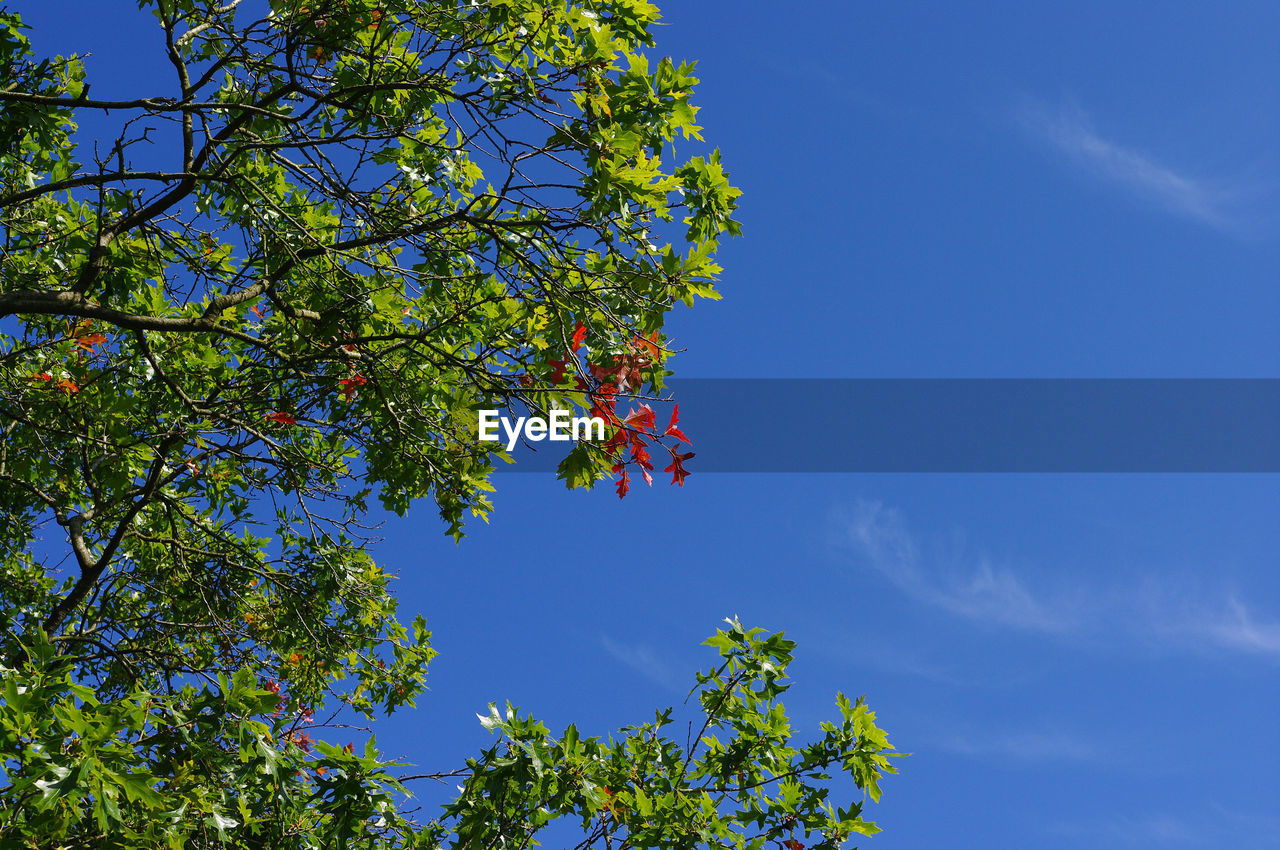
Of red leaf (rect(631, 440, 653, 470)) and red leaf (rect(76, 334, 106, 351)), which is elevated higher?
red leaf (rect(76, 334, 106, 351))

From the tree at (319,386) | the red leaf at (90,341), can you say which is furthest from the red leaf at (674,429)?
the red leaf at (90,341)

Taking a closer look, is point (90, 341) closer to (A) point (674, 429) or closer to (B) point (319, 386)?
(B) point (319, 386)

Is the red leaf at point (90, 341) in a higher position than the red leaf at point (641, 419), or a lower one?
higher

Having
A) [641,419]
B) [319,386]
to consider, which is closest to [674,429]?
[641,419]

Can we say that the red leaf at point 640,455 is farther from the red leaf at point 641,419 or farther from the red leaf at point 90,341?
the red leaf at point 90,341

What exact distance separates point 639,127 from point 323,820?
467 centimetres

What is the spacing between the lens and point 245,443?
854cm

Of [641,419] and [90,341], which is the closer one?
[641,419]

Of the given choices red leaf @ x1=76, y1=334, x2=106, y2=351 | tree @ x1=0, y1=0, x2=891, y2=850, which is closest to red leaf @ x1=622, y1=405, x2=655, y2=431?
tree @ x1=0, y1=0, x2=891, y2=850

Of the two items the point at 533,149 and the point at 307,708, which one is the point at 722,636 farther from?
the point at 307,708

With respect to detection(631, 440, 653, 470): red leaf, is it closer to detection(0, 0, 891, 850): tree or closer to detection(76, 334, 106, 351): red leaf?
detection(0, 0, 891, 850): tree

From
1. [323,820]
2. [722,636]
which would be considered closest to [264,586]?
[323,820]

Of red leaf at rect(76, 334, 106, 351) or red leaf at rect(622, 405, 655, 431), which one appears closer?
red leaf at rect(622, 405, 655, 431)

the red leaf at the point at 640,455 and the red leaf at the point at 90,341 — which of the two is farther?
the red leaf at the point at 90,341
